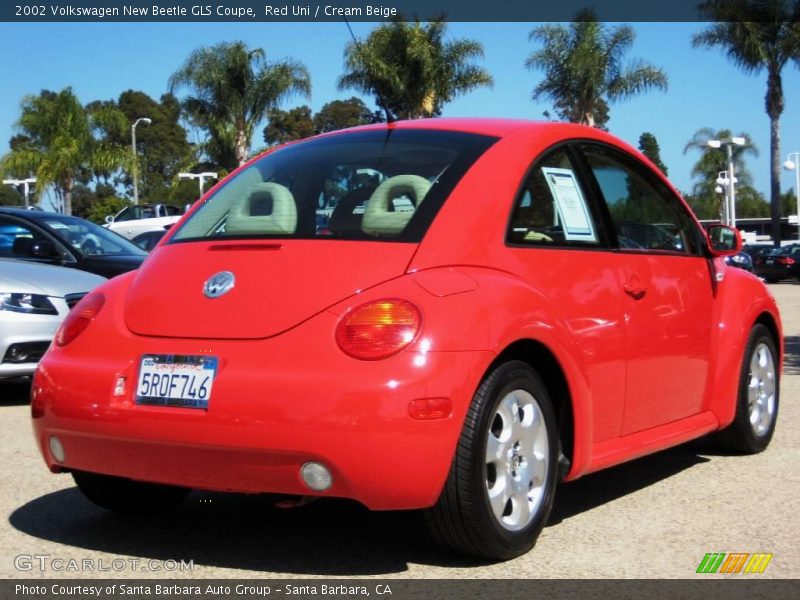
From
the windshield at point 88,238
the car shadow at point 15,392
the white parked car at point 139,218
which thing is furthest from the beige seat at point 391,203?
the white parked car at point 139,218

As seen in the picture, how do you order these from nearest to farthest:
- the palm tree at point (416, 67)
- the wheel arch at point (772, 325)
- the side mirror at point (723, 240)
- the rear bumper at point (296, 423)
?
the rear bumper at point (296, 423) < the side mirror at point (723, 240) < the wheel arch at point (772, 325) < the palm tree at point (416, 67)

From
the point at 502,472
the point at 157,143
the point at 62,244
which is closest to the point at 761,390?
the point at 502,472

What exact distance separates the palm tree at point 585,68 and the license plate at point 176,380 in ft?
126

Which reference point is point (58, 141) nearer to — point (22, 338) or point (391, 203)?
point (22, 338)

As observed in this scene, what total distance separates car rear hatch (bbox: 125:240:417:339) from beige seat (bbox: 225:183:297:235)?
17cm

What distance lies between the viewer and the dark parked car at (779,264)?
123ft

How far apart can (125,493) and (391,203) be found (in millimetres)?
1597

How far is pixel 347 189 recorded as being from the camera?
4430 mm

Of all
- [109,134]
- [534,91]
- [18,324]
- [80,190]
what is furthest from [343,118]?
[18,324]

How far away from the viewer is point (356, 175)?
14.8ft

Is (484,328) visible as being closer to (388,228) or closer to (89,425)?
(388,228)

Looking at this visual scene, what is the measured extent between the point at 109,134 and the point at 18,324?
49299 millimetres

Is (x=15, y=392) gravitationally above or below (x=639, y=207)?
below

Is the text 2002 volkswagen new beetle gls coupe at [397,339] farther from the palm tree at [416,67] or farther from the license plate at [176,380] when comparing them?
the palm tree at [416,67]
